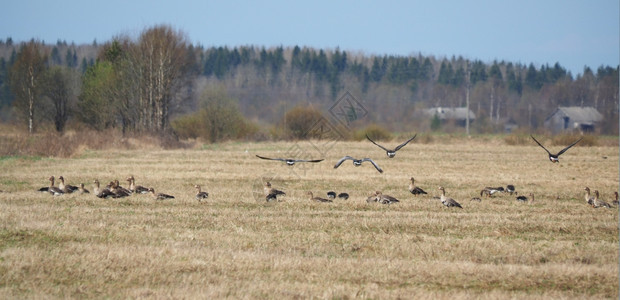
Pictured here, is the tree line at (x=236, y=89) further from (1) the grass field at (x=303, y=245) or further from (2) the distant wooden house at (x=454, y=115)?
(1) the grass field at (x=303, y=245)

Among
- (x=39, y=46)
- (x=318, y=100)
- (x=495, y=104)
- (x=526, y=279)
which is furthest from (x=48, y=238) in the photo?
(x=495, y=104)

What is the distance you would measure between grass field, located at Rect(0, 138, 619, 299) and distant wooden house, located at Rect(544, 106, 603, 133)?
61.3 metres

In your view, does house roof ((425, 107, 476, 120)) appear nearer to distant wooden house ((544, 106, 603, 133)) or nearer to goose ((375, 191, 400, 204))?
distant wooden house ((544, 106, 603, 133))

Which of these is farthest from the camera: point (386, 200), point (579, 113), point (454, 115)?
point (454, 115)

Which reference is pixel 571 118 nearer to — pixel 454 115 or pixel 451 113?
pixel 454 115

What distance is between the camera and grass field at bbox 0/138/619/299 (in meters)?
8.29

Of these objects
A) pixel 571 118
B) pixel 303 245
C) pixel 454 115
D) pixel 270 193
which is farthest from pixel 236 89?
pixel 303 245

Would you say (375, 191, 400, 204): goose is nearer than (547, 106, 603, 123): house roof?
Yes

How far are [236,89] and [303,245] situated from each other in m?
65.5

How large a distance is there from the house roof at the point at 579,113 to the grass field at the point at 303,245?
62.7 metres

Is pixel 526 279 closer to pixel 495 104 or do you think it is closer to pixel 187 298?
pixel 187 298

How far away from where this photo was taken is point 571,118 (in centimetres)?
8106

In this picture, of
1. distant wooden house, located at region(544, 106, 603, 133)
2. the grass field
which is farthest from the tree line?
the grass field

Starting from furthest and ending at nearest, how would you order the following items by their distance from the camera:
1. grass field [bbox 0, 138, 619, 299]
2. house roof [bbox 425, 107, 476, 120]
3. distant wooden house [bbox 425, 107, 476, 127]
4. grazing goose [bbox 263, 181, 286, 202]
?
house roof [bbox 425, 107, 476, 120] → distant wooden house [bbox 425, 107, 476, 127] → grazing goose [bbox 263, 181, 286, 202] → grass field [bbox 0, 138, 619, 299]
